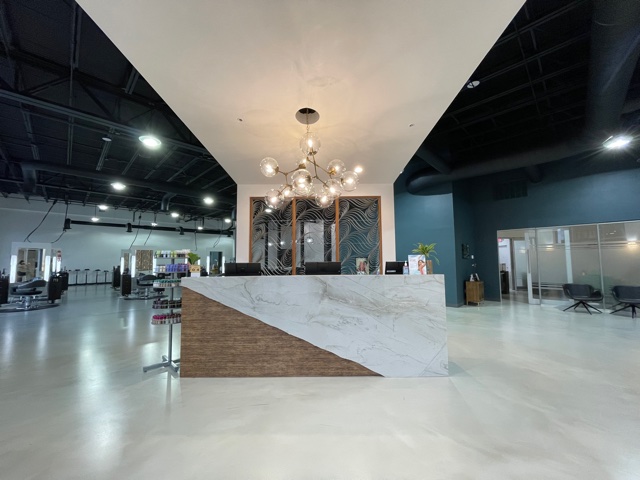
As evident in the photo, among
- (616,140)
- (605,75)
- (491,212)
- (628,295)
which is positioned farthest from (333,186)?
(628,295)

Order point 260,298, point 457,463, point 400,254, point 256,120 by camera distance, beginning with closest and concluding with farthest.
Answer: point 457,463
point 260,298
point 256,120
point 400,254

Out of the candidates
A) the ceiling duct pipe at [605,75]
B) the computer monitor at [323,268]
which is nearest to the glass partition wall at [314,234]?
the computer monitor at [323,268]

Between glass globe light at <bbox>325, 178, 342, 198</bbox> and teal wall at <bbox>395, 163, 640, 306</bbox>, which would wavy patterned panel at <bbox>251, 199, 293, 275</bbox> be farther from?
teal wall at <bbox>395, 163, 640, 306</bbox>

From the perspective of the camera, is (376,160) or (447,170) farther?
(447,170)

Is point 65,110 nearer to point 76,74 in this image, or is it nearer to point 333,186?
point 76,74

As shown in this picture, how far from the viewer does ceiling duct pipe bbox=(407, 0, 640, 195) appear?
273cm

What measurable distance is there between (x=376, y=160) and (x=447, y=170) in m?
3.21

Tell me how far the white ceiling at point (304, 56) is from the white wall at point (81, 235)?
1469 centimetres

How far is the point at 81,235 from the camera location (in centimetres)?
1422

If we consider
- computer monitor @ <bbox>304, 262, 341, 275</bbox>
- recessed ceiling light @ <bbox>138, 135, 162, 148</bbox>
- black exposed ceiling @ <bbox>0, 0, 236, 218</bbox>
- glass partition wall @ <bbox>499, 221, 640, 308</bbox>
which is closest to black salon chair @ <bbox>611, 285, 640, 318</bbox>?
glass partition wall @ <bbox>499, 221, 640, 308</bbox>

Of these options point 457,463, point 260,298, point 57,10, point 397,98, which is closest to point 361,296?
point 260,298

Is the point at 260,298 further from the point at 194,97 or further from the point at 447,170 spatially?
the point at 447,170

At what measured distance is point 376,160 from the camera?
5070 millimetres

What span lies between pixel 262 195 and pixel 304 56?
4265mm
